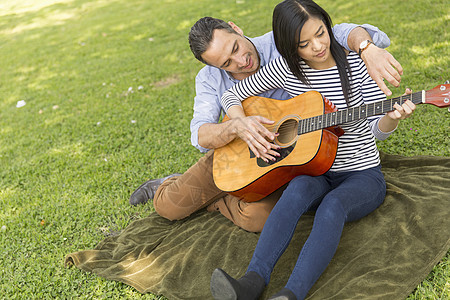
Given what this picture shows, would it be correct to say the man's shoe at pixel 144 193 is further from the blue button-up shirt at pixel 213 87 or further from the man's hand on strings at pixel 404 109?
the man's hand on strings at pixel 404 109

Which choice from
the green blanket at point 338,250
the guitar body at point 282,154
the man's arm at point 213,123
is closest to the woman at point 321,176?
the guitar body at point 282,154

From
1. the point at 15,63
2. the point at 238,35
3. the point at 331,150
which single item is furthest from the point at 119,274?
the point at 15,63

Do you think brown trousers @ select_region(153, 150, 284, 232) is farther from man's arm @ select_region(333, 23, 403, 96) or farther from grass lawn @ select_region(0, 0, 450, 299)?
man's arm @ select_region(333, 23, 403, 96)

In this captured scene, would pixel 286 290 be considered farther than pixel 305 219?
No

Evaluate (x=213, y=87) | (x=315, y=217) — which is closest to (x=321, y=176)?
(x=315, y=217)

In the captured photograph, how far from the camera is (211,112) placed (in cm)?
327

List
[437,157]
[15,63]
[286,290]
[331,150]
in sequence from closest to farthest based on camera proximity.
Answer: [286,290] < [331,150] < [437,157] < [15,63]

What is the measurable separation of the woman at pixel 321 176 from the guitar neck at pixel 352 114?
0.18 feet

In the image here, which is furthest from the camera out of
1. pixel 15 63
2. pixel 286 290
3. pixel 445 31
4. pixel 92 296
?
pixel 15 63

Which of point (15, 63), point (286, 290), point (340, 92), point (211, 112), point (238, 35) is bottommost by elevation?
point (15, 63)

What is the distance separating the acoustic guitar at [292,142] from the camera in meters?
2.31

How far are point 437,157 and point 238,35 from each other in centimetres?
182

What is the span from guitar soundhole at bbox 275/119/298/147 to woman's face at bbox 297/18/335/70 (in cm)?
46

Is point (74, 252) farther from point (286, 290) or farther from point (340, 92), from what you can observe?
point (340, 92)
